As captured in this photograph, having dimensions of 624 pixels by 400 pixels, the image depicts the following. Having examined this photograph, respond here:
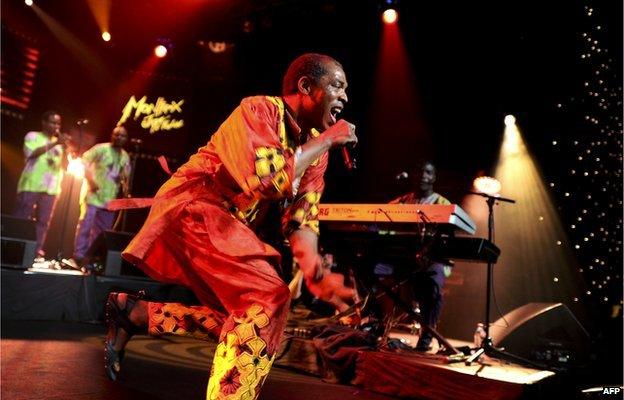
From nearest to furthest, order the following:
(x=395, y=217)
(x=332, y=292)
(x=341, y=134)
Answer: (x=332, y=292) < (x=341, y=134) < (x=395, y=217)

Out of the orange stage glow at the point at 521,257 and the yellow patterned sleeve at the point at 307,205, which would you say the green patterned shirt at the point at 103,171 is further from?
the yellow patterned sleeve at the point at 307,205

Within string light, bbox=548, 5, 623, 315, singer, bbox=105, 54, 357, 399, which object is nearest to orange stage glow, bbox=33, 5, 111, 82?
string light, bbox=548, 5, 623, 315

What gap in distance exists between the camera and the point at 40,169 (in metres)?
7.99

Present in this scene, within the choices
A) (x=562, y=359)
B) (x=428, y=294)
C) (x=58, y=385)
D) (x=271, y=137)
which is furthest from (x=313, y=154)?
(x=562, y=359)

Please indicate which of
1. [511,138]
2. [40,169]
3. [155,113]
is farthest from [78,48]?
[511,138]

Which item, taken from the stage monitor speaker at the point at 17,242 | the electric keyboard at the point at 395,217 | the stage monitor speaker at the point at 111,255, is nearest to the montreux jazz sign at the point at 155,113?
the stage monitor speaker at the point at 111,255

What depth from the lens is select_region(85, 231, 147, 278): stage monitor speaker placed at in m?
6.83

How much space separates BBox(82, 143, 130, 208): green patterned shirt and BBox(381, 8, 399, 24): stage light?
18.5 ft

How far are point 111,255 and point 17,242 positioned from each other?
1.15 meters

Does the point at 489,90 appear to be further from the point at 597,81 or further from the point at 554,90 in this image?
the point at 597,81

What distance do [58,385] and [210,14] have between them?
8.61m

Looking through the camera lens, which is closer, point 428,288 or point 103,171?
point 428,288

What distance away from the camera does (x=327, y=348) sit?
180 inches

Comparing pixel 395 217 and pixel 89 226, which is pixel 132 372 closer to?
pixel 395 217
